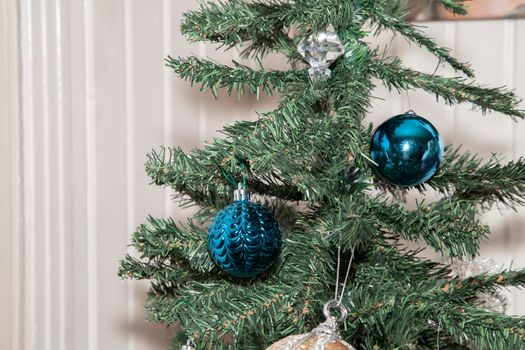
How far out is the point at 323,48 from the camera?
2.51 feet

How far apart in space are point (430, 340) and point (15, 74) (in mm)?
776

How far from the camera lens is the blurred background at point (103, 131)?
1093 mm

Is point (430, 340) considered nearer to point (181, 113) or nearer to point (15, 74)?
point (181, 113)

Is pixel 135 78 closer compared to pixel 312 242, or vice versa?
pixel 312 242

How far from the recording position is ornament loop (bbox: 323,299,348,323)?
0.71m

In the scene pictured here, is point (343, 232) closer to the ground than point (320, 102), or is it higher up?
closer to the ground

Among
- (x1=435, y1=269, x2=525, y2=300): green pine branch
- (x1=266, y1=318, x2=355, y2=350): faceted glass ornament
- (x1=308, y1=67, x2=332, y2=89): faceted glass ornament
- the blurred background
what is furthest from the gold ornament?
the blurred background

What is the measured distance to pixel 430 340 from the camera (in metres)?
0.77

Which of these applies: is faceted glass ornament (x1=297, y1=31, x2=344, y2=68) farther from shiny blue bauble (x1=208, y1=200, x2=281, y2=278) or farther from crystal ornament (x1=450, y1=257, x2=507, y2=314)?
crystal ornament (x1=450, y1=257, x2=507, y2=314)

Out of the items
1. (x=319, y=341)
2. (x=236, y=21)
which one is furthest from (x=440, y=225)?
(x=236, y=21)

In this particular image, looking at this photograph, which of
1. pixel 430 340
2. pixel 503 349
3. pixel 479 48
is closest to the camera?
pixel 503 349

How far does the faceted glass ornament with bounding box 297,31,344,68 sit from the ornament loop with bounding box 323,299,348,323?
25cm

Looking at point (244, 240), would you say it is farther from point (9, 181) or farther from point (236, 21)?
point (9, 181)

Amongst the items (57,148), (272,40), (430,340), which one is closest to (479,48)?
(272,40)
